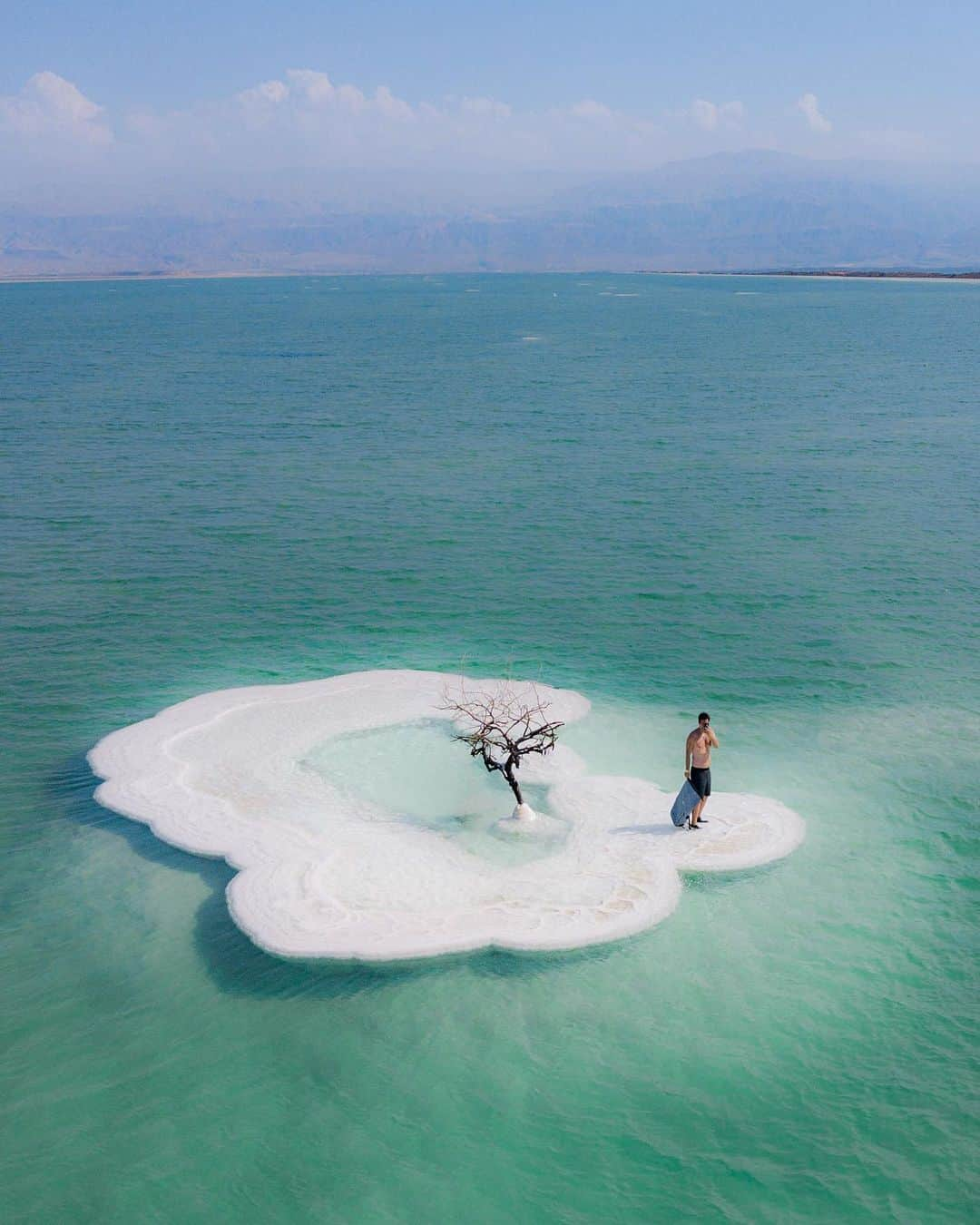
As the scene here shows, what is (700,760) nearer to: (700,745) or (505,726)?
(700,745)

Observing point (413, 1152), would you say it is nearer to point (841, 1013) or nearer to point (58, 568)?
point (841, 1013)

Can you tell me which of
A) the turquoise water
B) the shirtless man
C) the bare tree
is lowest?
the turquoise water

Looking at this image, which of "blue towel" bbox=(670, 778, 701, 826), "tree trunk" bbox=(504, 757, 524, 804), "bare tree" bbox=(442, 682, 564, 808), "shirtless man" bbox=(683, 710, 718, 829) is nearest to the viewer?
"shirtless man" bbox=(683, 710, 718, 829)

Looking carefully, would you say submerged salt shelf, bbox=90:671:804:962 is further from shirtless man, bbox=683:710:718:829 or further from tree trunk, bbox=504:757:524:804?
shirtless man, bbox=683:710:718:829

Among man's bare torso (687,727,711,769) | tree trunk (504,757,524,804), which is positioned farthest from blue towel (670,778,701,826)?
tree trunk (504,757,524,804)

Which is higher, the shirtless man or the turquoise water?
the shirtless man
